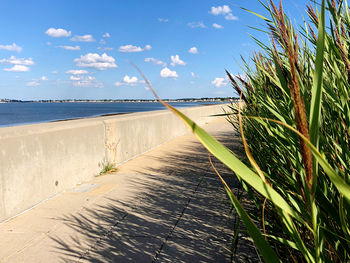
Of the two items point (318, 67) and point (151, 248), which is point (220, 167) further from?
point (318, 67)

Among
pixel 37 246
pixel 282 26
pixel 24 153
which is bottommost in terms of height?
pixel 37 246

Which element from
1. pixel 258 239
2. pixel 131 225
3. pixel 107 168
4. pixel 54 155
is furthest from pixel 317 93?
pixel 107 168

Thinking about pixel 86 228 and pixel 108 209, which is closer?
pixel 86 228

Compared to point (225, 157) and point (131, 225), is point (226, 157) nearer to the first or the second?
point (225, 157)

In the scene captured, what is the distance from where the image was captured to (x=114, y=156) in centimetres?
615

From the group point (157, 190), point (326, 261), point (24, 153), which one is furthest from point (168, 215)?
point (326, 261)

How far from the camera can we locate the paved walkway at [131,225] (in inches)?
105

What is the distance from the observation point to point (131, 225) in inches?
126

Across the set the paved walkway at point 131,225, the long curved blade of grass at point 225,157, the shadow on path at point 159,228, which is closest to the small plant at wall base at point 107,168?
the paved walkway at point 131,225

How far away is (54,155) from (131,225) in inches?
70.3

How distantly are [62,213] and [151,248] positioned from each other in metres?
1.40

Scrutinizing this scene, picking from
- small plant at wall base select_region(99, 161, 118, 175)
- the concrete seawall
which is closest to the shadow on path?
the concrete seawall

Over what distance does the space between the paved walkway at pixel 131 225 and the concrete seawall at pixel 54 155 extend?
0.17 m

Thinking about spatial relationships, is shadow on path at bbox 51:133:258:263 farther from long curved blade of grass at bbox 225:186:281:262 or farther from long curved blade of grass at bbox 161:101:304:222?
long curved blade of grass at bbox 161:101:304:222
